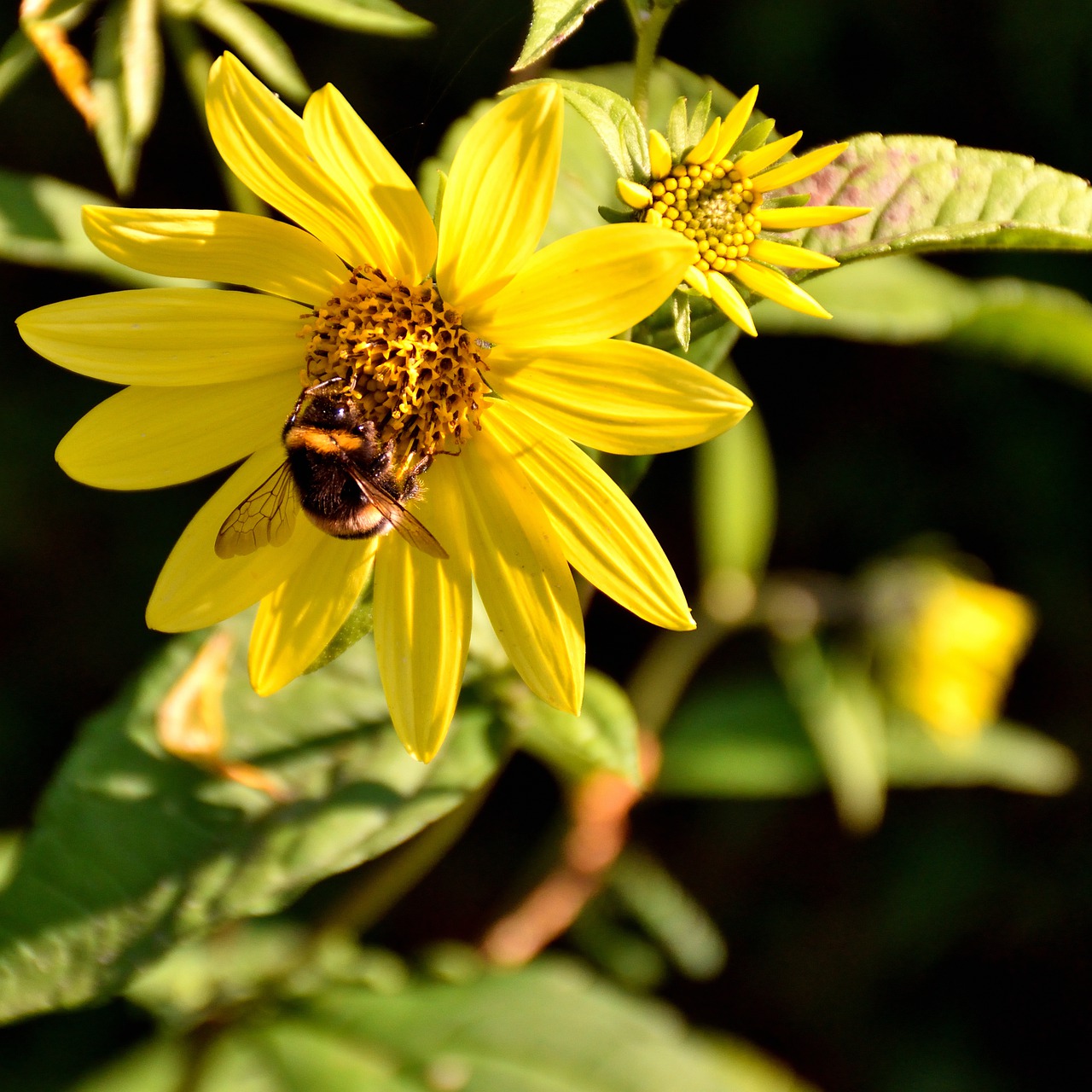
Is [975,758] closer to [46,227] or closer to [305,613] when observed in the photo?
[305,613]

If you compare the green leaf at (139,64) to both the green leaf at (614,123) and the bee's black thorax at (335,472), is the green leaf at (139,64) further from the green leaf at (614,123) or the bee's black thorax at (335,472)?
the green leaf at (614,123)

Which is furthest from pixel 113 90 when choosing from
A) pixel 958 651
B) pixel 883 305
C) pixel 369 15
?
pixel 958 651

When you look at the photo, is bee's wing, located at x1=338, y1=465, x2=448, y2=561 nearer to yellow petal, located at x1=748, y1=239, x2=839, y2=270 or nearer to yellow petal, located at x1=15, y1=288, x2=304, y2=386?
yellow petal, located at x1=15, y1=288, x2=304, y2=386

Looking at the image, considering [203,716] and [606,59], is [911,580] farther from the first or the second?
[203,716]

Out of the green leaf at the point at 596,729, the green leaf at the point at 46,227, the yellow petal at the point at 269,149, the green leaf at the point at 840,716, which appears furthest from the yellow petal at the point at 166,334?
the green leaf at the point at 840,716

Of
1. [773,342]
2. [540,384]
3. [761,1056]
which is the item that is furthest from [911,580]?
[540,384]
